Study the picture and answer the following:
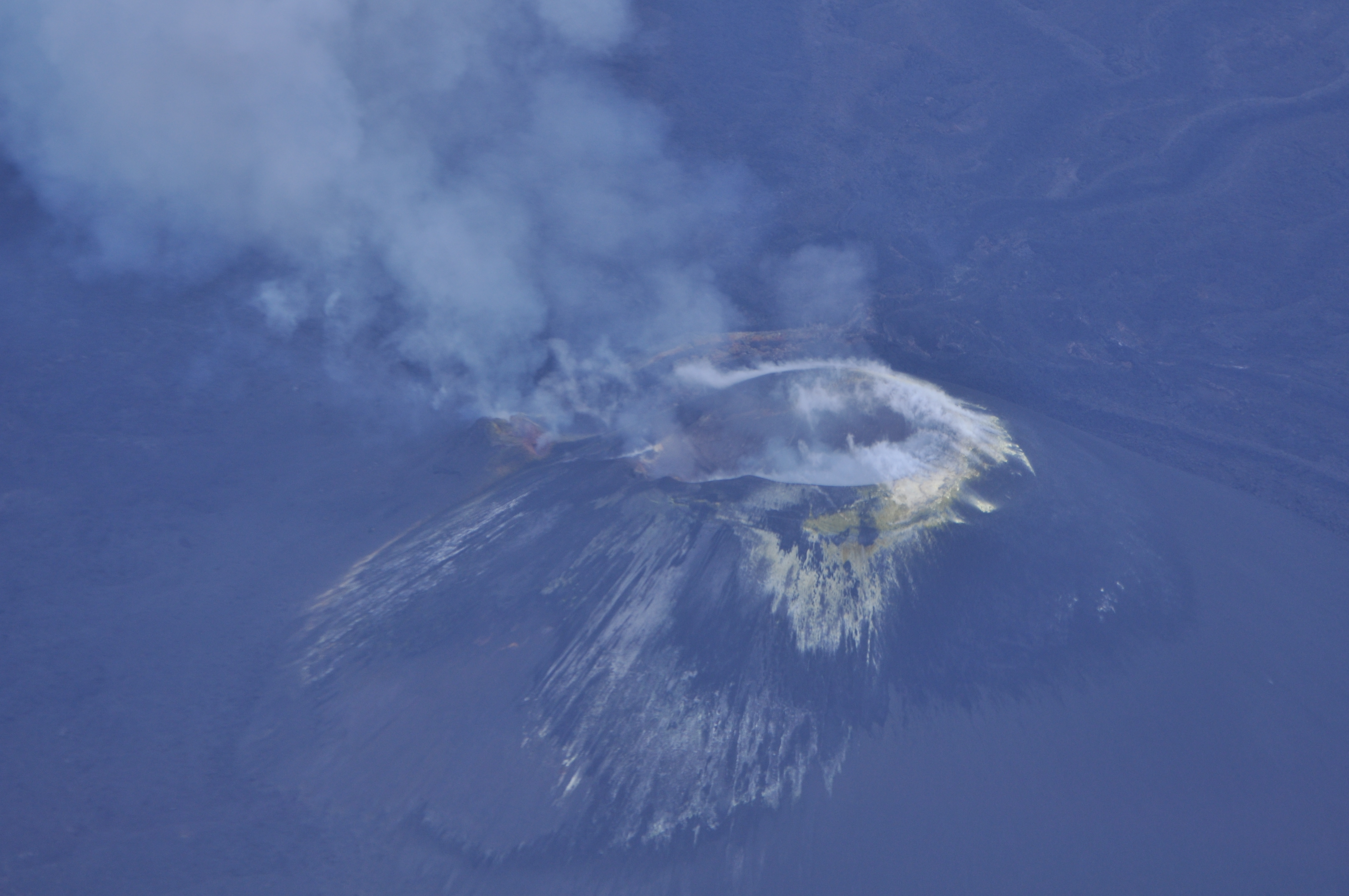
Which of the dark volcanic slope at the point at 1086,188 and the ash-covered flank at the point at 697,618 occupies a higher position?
the dark volcanic slope at the point at 1086,188

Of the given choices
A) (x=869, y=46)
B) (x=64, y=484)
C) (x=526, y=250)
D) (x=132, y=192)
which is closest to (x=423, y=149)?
(x=526, y=250)

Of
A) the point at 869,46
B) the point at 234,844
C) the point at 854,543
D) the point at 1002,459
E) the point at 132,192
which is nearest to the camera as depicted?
the point at 234,844

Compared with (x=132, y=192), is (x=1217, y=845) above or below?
below

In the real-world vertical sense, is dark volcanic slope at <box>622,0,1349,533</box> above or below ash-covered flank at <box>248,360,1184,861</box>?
above

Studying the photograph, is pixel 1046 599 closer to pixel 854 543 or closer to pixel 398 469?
pixel 854 543

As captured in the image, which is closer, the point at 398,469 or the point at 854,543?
the point at 854,543

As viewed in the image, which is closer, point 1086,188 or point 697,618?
point 697,618

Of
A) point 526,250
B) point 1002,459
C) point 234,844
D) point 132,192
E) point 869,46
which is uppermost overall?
point 869,46

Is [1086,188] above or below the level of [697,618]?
above

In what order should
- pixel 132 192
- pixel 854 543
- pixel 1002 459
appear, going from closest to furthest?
pixel 854 543, pixel 1002 459, pixel 132 192

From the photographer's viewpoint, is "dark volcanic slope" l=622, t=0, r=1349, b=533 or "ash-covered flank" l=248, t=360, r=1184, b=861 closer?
"ash-covered flank" l=248, t=360, r=1184, b=861

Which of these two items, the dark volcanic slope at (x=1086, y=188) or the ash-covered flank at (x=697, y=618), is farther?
the dark volcanic slope at (x=1086, y=188)
